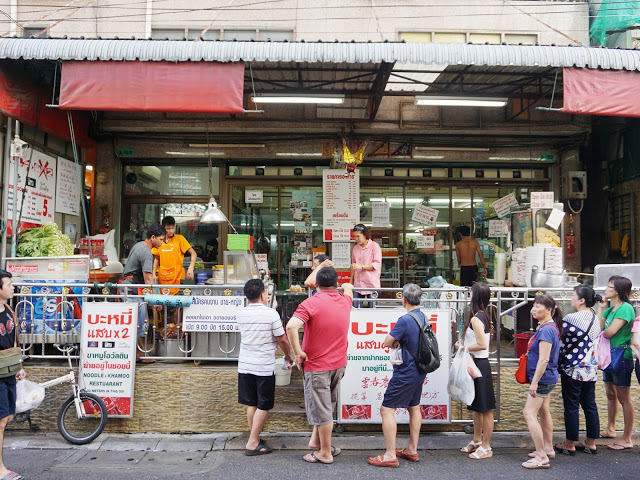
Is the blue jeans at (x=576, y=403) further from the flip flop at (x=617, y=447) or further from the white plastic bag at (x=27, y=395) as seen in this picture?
the white plastic bag at (x=27, y=395)

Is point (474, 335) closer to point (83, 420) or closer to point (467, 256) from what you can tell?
point (83, 420)

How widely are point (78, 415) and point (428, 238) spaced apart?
314 inches

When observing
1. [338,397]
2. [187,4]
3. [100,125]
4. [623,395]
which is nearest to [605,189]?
[623,395]

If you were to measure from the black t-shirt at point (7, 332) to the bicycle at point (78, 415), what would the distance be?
87 cm

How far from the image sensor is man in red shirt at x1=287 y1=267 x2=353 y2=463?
4992 mm

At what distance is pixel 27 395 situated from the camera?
5.10 metres

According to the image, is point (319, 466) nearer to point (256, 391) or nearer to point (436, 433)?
point (256, 391)

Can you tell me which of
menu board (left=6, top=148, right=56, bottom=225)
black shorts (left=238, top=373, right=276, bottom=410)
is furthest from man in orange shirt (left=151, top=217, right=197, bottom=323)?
black shorts (left=238, top=373, right=276, bottom=410)

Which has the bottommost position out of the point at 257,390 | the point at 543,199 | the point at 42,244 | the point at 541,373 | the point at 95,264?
the point at 257,390

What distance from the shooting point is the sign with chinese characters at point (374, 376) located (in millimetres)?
5875

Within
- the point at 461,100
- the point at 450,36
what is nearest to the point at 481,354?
the point at 461,100

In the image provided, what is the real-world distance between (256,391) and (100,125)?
24.6 ft

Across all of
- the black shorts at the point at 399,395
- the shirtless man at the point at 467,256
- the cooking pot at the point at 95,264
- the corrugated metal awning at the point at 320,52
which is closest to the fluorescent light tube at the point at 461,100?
the corrugated metal awning at the point at 320,52

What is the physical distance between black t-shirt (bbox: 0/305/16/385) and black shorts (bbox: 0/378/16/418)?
2 cm
